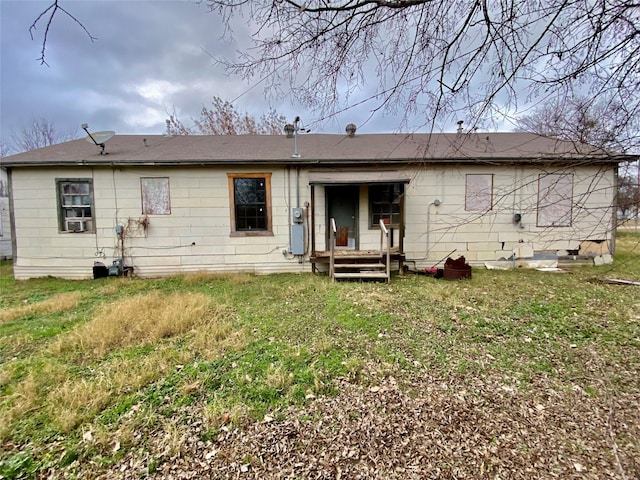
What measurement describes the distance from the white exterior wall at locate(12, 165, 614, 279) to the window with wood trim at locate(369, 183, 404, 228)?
19 centimetres

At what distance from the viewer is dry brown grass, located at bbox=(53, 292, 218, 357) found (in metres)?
3.41

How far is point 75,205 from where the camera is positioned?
7426 millimetres

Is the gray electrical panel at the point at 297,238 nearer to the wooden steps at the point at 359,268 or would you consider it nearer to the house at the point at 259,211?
the house at the point at 259,211

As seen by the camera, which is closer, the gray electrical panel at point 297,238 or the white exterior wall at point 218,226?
the white exterior wall at point 218,226

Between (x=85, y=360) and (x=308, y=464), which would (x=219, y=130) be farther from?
(x=308, y=464)

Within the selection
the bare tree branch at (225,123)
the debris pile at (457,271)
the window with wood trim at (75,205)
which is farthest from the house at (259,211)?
the bare tree branch at (225,123)

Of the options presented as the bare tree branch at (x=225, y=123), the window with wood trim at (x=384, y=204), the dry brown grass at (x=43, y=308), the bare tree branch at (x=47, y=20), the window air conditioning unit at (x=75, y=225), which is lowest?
the dry brown grass at (x=43, y=308)

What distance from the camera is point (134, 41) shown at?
9.30ft

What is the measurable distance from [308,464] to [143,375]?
190 centimetres

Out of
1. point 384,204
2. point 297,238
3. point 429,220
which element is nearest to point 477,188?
point 429,220

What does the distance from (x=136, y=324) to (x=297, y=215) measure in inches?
178

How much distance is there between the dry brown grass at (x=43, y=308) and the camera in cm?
452

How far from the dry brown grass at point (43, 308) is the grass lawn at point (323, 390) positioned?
0.04m

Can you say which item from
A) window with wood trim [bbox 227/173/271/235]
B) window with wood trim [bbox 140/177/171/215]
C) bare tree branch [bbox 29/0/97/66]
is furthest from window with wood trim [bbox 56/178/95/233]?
bare tree branch [bbox 29/0/97/66]
